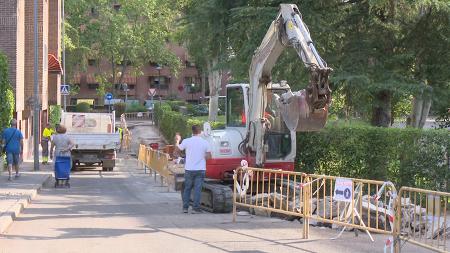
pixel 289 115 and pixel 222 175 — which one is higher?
pixel 289 115

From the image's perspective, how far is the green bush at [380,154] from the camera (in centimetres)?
1473

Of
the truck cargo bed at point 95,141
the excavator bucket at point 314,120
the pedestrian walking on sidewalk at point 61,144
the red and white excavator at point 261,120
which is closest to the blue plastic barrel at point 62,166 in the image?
the pedestrian walking on sidewalk at point 61,144

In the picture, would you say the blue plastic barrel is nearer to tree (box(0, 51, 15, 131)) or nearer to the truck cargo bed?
tree (box(0, 51, 15, 131))

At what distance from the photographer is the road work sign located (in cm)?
1039

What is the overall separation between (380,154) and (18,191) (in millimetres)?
9038

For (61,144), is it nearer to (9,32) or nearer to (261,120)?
(261,120)

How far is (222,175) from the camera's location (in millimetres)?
14922

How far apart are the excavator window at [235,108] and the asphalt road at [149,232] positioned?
2349 mm

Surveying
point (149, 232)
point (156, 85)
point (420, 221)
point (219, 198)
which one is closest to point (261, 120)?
point (219, 198)

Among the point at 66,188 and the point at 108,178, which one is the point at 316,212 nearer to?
the point at 66,188

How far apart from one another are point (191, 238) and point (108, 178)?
14940mm

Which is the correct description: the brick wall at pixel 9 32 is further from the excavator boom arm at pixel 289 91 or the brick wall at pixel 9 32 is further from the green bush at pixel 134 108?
the green bush at pixel 134 108

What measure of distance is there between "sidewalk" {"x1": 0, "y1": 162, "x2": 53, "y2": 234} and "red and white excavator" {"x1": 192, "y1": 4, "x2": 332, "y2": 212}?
396cm

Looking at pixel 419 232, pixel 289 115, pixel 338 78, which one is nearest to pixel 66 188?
pixel 338 78
